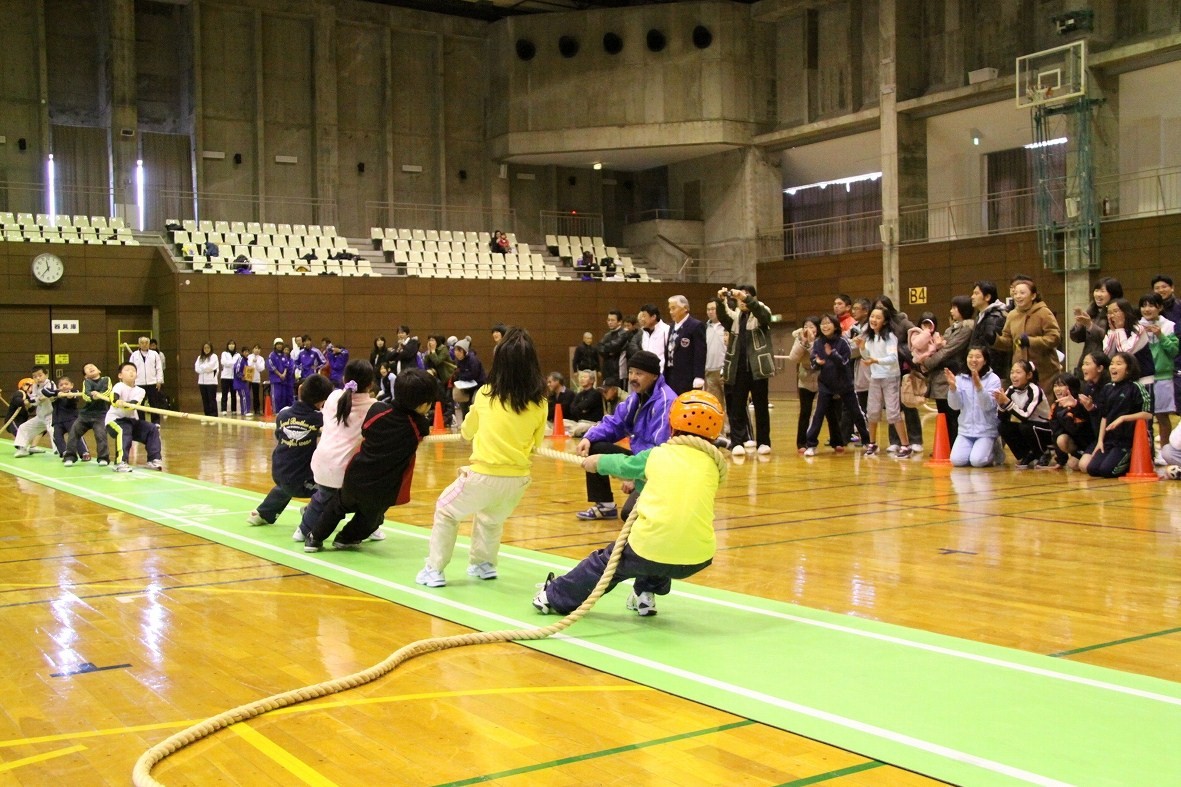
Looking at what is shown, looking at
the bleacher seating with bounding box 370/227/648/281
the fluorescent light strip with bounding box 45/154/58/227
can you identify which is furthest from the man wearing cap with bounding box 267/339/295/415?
the fluorescent light strip with bounding box 45/154/58/227

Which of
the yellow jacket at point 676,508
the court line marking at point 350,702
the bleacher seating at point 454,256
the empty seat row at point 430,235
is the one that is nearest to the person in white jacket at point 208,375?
the bleacher seating at point 454,256

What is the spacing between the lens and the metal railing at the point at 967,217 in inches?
944

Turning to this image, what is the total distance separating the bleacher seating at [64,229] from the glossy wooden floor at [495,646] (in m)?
19.4

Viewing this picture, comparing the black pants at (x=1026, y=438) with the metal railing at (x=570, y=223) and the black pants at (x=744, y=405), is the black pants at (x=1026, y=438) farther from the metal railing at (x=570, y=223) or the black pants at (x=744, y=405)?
the metal railing at (x=570, y=223)

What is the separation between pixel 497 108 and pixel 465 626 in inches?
1177

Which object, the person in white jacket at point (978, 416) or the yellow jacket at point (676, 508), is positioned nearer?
the yellow jacket at point (676, 508)

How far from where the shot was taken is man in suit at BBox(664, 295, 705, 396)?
10.1m

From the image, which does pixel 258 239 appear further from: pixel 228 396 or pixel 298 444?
pixel 298 444

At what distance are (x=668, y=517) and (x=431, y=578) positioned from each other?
1.65m

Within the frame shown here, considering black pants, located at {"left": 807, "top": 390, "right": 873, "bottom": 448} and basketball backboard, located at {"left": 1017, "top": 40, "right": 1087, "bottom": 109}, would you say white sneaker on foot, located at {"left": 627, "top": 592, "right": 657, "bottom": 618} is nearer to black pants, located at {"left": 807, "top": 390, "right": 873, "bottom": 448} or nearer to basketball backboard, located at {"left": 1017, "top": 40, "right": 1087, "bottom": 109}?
black pants, located at {"left": 807, "top": 390, "right": 873, "bottom": 448}

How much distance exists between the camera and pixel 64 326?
87.0 ft

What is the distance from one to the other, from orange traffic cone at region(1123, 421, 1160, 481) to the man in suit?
394 cm

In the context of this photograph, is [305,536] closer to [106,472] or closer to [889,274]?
[106,472]

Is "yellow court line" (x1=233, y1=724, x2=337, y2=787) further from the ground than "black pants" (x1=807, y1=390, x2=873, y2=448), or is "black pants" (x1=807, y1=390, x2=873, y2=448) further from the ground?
"black pants" (x1=807, y1=390, x2=873, y2=448)
